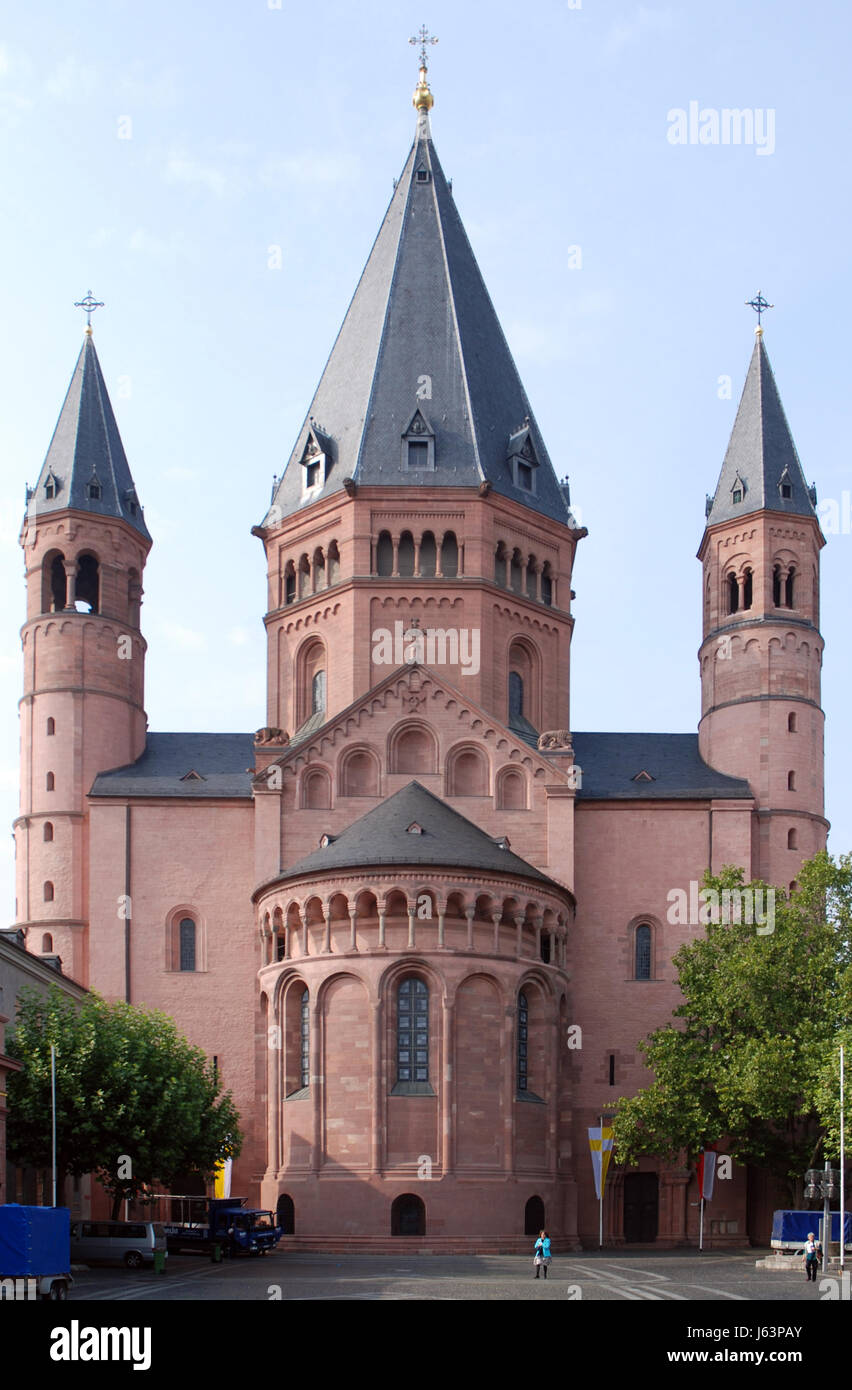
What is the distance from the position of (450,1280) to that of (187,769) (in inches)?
1186

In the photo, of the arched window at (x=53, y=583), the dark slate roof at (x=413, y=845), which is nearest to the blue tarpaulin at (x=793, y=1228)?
the dark slate roof at (x=413, y=845)

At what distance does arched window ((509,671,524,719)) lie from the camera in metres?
71.6

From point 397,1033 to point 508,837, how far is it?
10.7m

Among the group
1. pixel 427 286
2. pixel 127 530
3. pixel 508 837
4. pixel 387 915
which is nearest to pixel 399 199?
pixel 427 286

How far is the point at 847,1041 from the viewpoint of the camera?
5303cm

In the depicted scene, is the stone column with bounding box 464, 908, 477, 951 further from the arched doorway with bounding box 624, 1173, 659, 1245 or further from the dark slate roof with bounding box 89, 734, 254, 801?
the dark slate roof with bounding box 89, 734, 254, 801

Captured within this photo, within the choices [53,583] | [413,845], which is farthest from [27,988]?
[53,583]

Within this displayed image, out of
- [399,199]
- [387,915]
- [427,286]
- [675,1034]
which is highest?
[399,199]

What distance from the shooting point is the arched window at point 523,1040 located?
192 feet

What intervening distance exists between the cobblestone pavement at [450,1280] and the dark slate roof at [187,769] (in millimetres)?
18533

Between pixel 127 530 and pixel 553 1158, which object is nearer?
pixel 553 1158

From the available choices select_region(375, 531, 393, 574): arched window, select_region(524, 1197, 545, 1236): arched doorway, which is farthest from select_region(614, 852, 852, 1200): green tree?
select_region(375, 531, 393, 574): arched window

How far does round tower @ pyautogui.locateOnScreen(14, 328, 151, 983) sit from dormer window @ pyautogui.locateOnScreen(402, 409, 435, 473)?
447 inches
